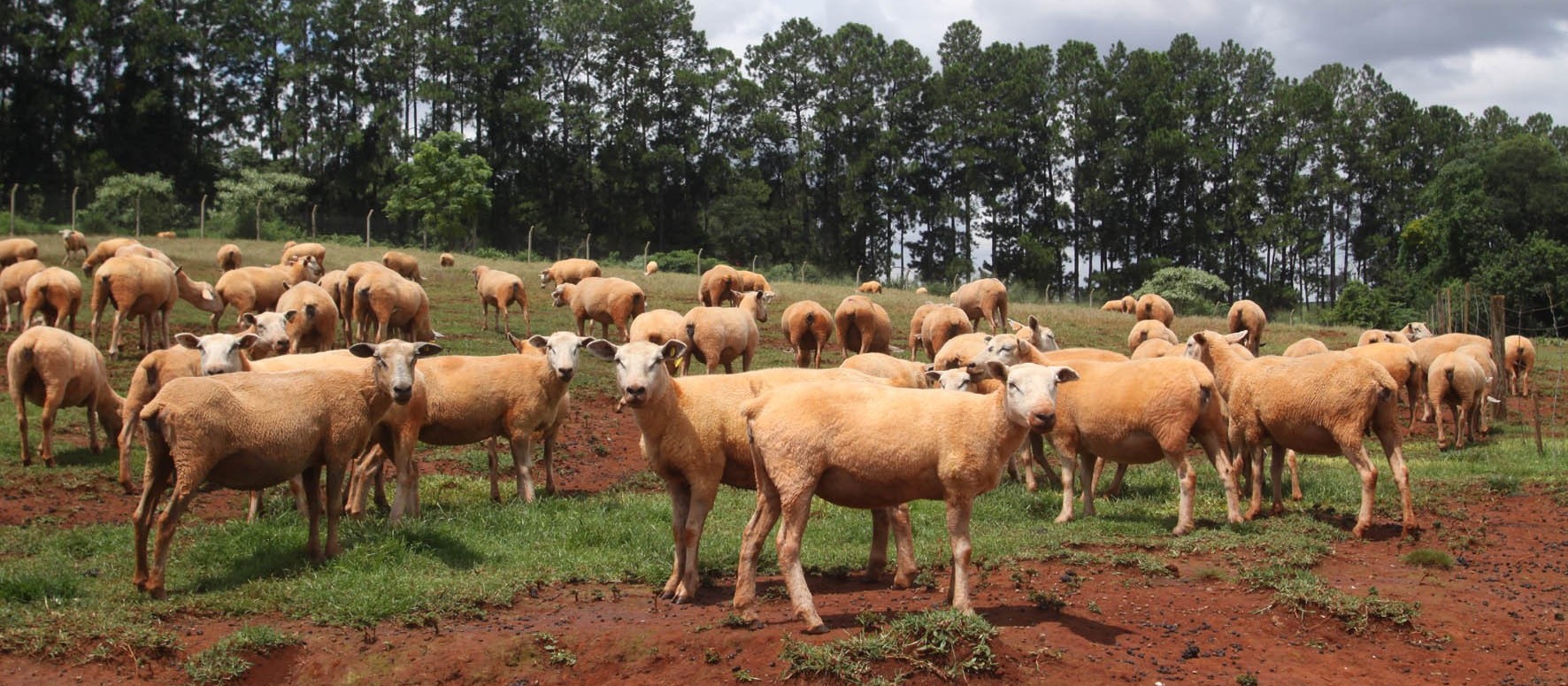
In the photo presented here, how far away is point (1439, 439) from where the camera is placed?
21047 millimetres

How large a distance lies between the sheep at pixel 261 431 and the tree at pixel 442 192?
57.1 metres

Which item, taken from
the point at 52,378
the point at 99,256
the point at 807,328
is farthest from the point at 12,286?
the point at 807,328

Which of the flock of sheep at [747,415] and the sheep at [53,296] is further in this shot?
the sheep at [53,296]

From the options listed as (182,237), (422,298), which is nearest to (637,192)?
(182,237)

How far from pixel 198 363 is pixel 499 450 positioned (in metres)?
4.68

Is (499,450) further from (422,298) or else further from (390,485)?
(422,298)

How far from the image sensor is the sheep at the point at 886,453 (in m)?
8.80

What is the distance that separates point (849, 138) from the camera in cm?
8319

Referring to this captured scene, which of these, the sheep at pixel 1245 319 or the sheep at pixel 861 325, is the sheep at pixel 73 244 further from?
the sheep at pixel 1245 319

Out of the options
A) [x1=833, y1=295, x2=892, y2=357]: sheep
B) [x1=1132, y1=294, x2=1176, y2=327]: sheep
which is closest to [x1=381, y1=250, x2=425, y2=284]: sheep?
[x1=833, y1=295, x2=892, y2=357]: sheep

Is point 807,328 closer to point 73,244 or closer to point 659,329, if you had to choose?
point 659,329

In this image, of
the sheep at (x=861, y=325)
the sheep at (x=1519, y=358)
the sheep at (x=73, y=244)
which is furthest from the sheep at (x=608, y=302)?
the sheep at (x=1519, y=358)

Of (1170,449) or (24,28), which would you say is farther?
(24,28)

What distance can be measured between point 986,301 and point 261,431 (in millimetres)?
24344
